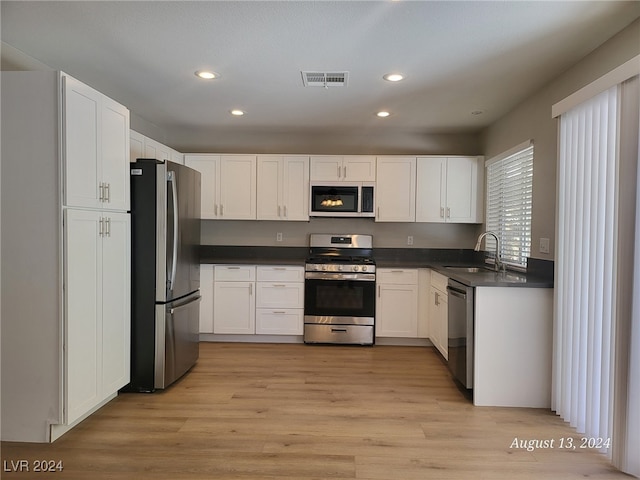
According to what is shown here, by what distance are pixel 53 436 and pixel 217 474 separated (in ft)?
3.58

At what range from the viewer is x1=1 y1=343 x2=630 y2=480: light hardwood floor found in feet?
6.59

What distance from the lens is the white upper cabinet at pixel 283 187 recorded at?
4.54 metres

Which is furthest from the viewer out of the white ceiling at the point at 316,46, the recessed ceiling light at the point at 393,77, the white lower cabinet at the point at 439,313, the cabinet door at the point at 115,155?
the white lower cabinet at the point at 439,313

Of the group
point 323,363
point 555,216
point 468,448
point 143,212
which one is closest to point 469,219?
point 555,216

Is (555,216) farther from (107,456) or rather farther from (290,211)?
(107,456)

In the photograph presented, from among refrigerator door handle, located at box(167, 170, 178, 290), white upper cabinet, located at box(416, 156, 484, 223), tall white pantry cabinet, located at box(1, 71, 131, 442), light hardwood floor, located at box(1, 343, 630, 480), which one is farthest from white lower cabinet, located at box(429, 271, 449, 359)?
tall white pantry cabinet, located at box(1, 71, 131, 442)

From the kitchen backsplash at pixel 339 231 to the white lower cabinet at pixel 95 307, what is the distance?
2.15 metres

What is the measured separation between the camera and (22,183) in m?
2.16

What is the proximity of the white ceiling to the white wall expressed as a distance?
89 millimetres

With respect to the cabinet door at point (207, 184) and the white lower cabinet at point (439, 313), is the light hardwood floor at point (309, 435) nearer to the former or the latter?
the white lower cabinet at point (439, 313)

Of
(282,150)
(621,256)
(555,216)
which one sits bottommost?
(621,256)

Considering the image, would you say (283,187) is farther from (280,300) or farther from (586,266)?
(586,266)

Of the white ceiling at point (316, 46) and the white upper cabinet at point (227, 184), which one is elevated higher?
the white ceiling at point (316, 46)

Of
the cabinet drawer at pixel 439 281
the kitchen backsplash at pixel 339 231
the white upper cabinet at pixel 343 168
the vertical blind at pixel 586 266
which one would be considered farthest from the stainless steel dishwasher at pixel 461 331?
the white upper cabinet at pixel 343 168
